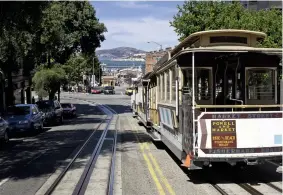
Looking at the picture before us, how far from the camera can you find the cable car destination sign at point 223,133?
9.07m

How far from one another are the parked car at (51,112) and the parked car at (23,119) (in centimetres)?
492

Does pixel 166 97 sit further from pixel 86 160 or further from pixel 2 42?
pixel 2 42

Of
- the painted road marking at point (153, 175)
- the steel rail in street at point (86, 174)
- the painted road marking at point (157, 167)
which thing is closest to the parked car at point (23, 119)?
the steel rail in street at point (86, 174)

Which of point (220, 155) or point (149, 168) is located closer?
point (220, 155)

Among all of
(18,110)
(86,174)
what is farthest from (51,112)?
(86,174)

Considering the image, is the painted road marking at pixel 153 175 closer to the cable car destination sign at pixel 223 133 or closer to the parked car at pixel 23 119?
the cable car destination sign at pixel 223 133

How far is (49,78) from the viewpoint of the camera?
38.0 metres

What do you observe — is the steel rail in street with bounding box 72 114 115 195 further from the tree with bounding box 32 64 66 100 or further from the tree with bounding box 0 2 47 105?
the tree with bounding box 32 64 66 100

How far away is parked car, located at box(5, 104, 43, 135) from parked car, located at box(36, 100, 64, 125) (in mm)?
4916

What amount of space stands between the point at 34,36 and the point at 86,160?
712 inches

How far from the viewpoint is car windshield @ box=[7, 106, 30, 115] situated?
2256 centimetres

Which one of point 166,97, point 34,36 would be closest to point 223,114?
point 166,97

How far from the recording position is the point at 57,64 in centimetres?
4034

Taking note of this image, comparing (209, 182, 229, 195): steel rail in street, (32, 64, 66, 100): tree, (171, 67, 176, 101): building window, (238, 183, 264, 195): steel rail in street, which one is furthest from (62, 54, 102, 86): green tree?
(238, 183, 264, 195): steel rail in street
